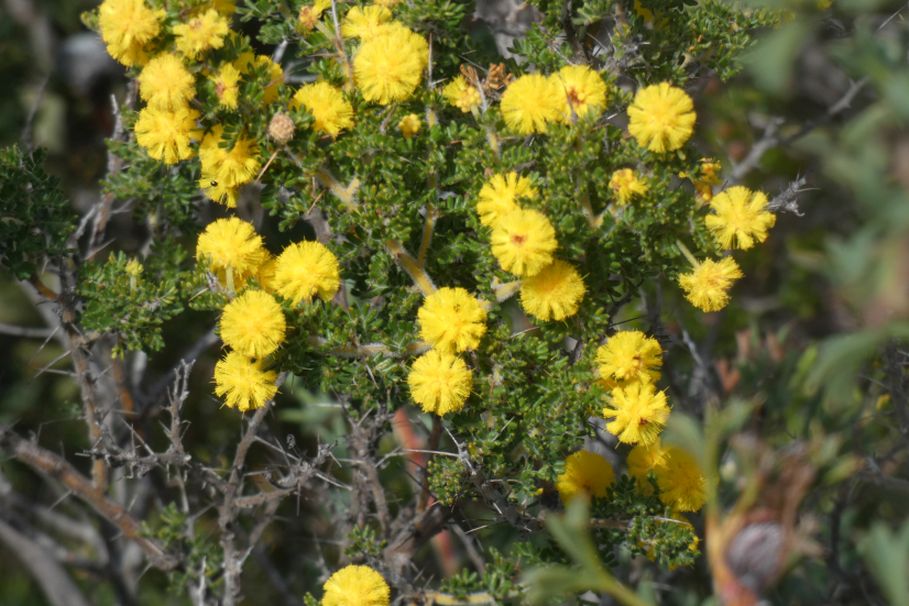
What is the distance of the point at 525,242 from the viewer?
1302mm

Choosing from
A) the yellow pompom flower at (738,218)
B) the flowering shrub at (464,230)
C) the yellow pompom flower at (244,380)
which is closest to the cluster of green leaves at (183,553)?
the flowering shrub at (464,230)

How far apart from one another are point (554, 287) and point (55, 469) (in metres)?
1.09

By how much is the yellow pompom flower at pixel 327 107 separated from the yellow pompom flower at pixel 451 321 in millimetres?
295

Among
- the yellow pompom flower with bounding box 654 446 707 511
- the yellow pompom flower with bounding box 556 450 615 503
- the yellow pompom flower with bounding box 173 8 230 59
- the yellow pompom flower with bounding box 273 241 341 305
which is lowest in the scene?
the yellow pompom flower with bounding box 556 450 615 503

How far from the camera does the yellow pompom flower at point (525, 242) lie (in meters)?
1.30

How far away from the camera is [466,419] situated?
1.49 m

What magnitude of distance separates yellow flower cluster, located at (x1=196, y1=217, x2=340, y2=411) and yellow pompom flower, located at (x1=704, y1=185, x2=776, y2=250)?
0.56 meters

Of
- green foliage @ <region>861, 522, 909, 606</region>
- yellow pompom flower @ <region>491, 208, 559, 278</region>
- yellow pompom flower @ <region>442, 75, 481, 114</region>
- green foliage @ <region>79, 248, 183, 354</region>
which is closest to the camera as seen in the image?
green foliage @ <region>861, 522, 909, 606</region>

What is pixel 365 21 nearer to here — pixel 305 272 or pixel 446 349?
pixel 305 272

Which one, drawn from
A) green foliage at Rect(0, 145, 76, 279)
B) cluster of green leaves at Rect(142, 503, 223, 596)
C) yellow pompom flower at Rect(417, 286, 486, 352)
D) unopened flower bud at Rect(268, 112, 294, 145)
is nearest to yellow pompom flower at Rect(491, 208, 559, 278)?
yellow pompom flower at Rect(417, 286, 486, 352)

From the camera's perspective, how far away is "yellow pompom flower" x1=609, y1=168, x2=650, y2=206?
1.35 metres

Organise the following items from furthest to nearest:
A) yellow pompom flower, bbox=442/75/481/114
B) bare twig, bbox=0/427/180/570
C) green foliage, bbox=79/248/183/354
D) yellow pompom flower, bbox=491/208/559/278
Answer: bare twig, bbox=0/427/180/570, green foliage, bbox=79/248/183/354, yellow pompom flower, bbox=442/75/481/114, yellow pompom flower, bbox=491/208/559/278

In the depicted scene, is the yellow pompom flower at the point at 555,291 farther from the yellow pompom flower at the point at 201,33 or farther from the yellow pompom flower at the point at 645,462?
the yellow pompom flower at the point at 201,33

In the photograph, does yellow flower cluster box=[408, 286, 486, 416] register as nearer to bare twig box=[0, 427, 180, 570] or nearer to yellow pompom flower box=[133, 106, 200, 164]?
yellow pompom flower box=[133, 106, 200, 164]
